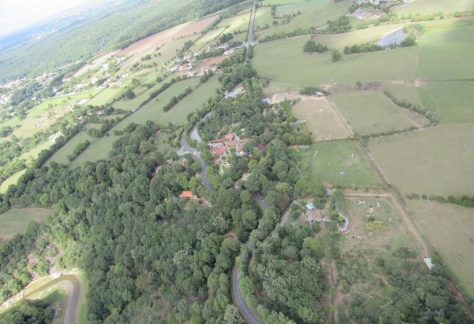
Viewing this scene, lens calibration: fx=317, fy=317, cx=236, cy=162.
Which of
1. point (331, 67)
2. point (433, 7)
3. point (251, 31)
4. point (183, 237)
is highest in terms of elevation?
point (433, 7)

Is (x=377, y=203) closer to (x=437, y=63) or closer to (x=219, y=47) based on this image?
(x=437, y=63)

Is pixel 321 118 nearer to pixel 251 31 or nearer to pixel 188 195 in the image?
pixel 188 195

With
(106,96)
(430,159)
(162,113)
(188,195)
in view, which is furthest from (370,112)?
(106,96)

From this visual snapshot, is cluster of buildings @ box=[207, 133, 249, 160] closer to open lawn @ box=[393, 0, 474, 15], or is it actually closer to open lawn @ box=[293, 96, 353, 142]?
open lawn @ box=[293, 96, 353, 142]

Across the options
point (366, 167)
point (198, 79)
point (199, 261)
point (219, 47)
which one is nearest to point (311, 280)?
point (199, 261)

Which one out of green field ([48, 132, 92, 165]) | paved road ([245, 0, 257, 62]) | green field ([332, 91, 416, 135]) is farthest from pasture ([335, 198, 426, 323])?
paved road ([245, 0, 257, 62])

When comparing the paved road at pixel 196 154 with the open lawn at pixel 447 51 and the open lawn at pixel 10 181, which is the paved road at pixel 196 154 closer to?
the open lawn at pixel 10 181
